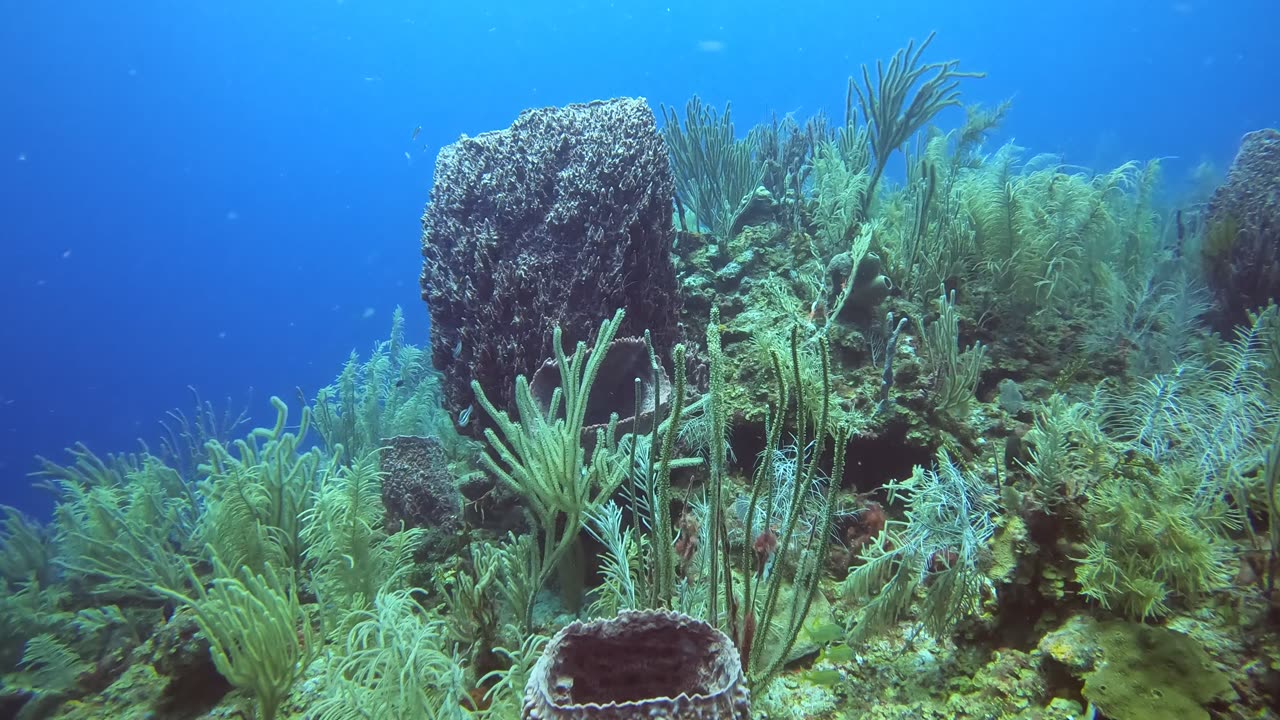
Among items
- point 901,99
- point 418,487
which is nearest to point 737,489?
point 418,487

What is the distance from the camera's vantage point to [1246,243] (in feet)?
18.6

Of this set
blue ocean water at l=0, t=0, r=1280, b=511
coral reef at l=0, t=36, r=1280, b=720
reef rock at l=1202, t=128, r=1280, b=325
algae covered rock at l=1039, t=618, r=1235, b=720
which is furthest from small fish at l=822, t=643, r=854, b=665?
blue ocean water at l=0, t=0, r=1280, b=511

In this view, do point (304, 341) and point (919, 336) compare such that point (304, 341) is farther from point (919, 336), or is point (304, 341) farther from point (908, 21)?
point (908, 21)

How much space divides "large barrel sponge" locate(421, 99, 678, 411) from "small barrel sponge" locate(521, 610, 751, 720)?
2.74 m

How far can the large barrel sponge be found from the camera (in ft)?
15.7

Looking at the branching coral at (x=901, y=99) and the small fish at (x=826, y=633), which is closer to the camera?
the small fish at (x=826, y=633)

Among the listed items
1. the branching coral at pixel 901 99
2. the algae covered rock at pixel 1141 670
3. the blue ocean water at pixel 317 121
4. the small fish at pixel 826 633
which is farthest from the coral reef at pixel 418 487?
the blue ocean water at pixel 317 121

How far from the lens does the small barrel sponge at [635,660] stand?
193cm

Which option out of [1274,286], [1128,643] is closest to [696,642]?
[1128,643]

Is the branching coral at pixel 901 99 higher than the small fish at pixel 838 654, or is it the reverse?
the branching coral at pixel 901 99

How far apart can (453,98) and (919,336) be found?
97.8 metres

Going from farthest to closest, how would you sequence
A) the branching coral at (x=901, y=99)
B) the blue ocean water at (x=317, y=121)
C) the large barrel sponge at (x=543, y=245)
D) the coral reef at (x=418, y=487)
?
1. the blue ocean water at (x=317, y=121)
2. the branching coral at (x=901, y=99)
3. the large barrel sponge at (x=543, y=245)
4. the coral reef at (x=418, y=487)

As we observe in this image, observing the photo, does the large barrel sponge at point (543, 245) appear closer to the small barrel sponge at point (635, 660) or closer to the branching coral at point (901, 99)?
the small barrel sponge at point (635, 660)

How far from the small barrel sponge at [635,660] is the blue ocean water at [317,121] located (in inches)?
1431
